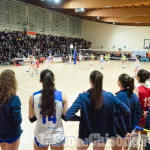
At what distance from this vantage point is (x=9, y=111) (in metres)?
2.00

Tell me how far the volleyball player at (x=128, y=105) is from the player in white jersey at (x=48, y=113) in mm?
839

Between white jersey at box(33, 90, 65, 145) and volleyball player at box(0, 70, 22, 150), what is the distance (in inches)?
10.4

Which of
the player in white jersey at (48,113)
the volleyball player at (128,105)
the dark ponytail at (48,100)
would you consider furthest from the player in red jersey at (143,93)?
the dark ponytail at (48,100)

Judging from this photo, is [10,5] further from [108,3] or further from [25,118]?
[25,118]

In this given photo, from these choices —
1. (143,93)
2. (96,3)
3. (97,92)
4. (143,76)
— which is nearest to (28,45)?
(96,3)

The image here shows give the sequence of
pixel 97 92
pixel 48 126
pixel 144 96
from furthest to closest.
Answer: pixel 144 96 → pixel 48 126 → pixel 97 92

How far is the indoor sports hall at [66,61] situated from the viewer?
2.01 metres

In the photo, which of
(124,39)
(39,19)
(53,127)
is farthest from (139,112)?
(124,39)

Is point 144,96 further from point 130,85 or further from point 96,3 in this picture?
point 96,3

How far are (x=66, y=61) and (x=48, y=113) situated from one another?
23.3 metres

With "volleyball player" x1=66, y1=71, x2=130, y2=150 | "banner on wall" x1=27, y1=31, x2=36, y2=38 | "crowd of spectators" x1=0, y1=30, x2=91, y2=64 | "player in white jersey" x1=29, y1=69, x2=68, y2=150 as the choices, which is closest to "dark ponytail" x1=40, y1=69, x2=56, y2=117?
"player in white jersey" x1=29, y1=69, x2=68, y2=150

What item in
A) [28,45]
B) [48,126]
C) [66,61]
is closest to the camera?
[48,126]

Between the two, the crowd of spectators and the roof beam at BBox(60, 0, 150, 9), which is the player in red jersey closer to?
the roof beam at BBox(60, 0, 150, 9)

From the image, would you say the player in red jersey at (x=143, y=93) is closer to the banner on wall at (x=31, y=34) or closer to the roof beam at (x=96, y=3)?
the roof beam at (x=96, y=3)
